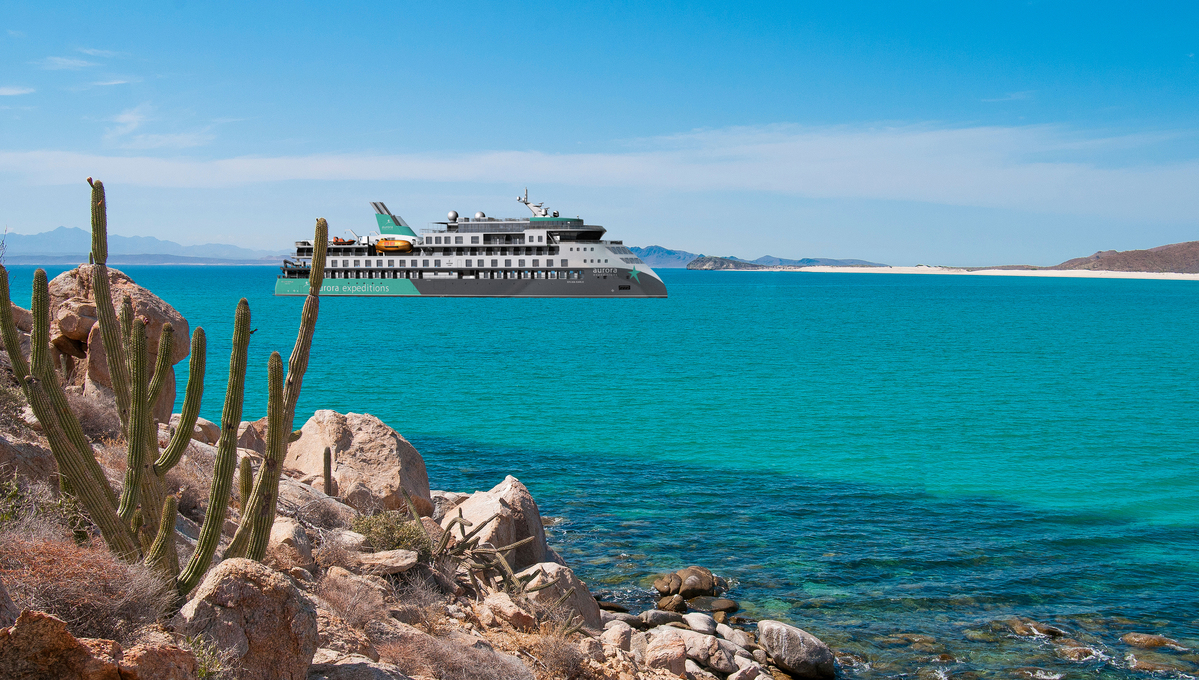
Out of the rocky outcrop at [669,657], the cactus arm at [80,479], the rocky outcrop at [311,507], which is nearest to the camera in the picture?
the cactus arm at [80,479]

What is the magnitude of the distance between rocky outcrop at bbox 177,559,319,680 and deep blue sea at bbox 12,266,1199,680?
5372 millimetres

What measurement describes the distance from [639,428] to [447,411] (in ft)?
Result: 16.5

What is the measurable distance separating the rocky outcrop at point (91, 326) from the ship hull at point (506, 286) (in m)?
57.7

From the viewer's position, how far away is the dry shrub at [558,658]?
210 inches

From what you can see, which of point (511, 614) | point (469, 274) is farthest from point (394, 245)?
point (511, 614)

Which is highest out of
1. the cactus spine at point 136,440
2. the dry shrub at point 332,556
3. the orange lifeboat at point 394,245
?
the orange lifeboat at point 394,245

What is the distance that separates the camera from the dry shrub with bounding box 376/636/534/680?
450 cm

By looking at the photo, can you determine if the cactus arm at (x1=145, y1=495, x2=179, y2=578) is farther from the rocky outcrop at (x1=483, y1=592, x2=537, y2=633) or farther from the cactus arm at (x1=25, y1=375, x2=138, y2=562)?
the rocky outcrop at (x1=483, y1=592, x2=537, y2=633)

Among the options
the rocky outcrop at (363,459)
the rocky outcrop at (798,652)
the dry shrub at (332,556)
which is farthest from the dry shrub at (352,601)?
the rocky outcrop at (798,652)

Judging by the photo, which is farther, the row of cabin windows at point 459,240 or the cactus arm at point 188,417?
the row of cabin windows at point 459,240

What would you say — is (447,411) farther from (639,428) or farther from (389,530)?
(389,530)

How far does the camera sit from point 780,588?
29.4 feet

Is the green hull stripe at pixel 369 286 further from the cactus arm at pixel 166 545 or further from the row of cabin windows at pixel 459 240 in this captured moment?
the cactus arm at pixel 166 545

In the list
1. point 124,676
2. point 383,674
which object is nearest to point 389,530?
point 383,674
